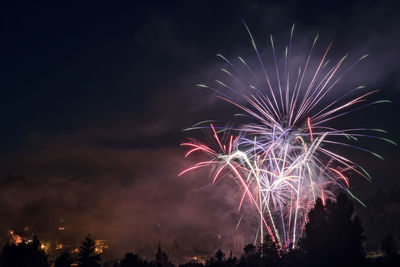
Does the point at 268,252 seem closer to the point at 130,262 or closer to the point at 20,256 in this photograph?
the point at 130,262

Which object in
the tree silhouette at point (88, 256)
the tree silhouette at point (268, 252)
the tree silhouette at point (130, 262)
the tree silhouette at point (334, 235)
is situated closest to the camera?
the tree silhouette at point (334, 235)

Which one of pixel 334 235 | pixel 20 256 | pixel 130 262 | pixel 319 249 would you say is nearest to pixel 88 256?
pixel 130 262

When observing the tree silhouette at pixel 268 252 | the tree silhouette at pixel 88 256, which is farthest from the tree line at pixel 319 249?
the tree silhouette at pixel 268 252

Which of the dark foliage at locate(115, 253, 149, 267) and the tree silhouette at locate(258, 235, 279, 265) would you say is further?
the tree silhouette at locate(258, 235, 279, 265)

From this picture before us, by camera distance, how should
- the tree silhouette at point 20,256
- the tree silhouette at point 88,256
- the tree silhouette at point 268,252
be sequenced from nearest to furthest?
the tree silhouette at point 20,256 < the tree silhouette at point 88,256 < the tree silhouette at point 268,252

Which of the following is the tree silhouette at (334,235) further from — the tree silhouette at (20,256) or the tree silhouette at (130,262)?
the tree silhouette at (20,256)

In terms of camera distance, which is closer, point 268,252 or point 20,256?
point 20,256

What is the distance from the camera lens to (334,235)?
281ft

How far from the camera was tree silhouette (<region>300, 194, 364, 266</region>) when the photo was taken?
82.2m

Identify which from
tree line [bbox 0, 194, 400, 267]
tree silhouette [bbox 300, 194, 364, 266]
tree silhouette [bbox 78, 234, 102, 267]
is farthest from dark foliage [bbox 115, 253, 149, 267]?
tree silhouette [bbox 300, 194, 364, 266]

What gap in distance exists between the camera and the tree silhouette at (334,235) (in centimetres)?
8219

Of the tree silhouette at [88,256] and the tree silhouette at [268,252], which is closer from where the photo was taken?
the tree silhouette at [88,256]

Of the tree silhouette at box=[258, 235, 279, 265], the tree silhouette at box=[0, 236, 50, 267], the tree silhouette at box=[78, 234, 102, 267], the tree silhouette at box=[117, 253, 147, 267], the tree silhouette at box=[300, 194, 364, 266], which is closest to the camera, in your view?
the tree silhouette at box=[0, 236, 50, 267]

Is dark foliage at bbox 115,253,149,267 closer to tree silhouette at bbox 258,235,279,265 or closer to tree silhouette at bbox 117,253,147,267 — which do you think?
→ tree silhouette at bbox 117,253,147,267
